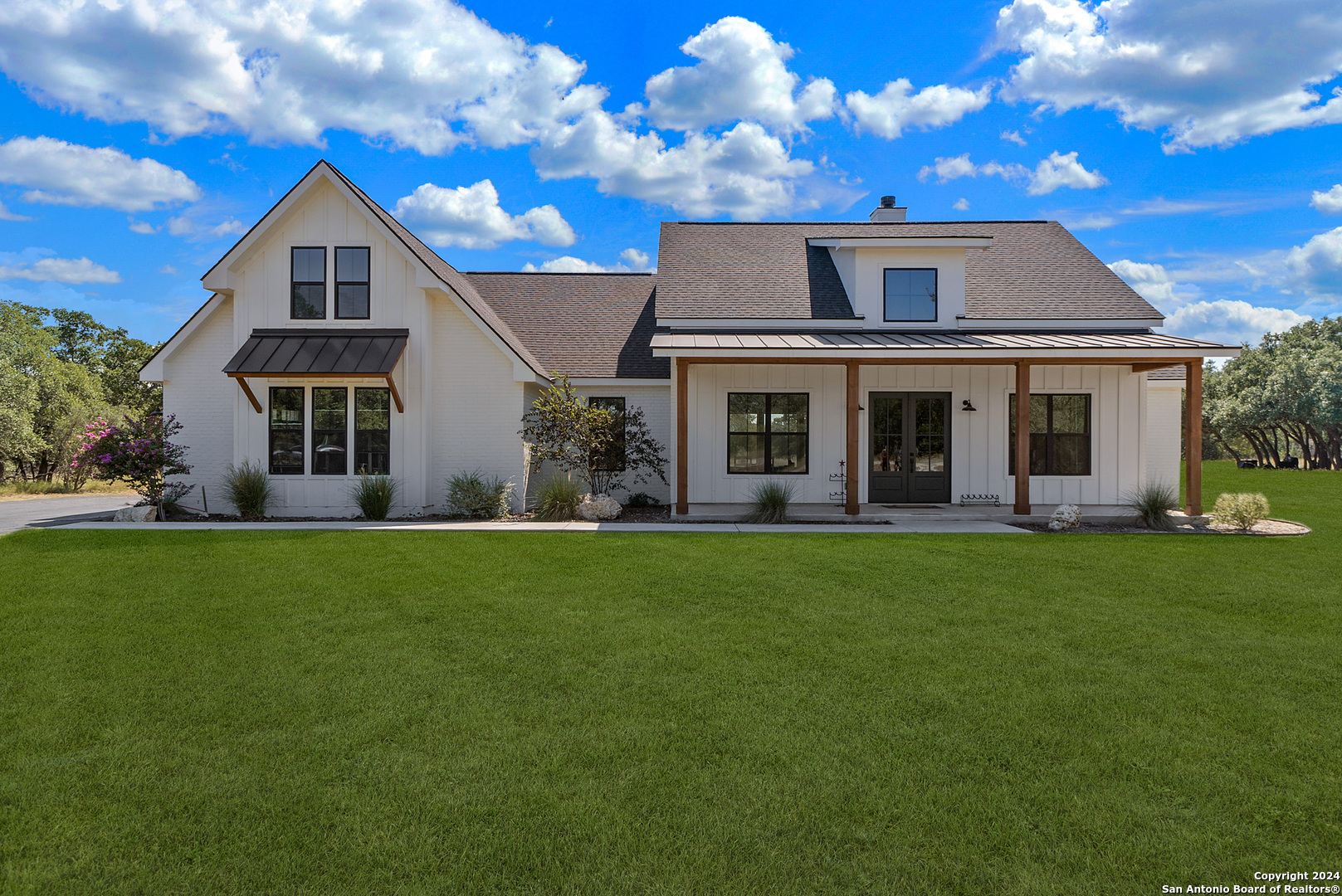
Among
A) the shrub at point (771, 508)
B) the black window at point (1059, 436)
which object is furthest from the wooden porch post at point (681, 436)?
the black window at point (1059, 436)

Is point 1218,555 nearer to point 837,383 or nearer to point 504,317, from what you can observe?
point 837,383

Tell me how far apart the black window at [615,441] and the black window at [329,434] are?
5430 mm

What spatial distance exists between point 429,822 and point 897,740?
2572 millimetres

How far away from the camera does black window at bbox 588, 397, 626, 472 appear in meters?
16.2

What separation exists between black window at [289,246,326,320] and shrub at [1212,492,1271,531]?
59.6ft

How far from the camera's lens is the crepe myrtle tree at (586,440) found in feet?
50.3

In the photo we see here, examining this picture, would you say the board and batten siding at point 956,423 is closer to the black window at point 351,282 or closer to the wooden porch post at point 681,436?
the wooden porch post at point 681,436

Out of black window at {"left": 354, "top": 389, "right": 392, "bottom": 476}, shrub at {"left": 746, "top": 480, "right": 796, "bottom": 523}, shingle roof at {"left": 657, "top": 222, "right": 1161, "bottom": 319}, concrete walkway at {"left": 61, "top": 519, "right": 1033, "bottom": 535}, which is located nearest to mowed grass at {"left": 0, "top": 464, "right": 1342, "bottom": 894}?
concrete walkway at {"left": 61, "top": 519, "right": 1033, "bottom": 535}

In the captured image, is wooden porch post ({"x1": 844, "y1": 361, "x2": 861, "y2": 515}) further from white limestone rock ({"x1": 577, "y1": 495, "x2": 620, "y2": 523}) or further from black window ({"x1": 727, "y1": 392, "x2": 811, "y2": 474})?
white limestone rock ({"x1": 577, "y1": 495, "x2": 620, "y2": 523})

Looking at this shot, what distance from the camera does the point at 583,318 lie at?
20.7m

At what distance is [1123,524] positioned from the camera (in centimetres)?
1385

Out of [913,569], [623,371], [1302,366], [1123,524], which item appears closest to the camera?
[913,569]

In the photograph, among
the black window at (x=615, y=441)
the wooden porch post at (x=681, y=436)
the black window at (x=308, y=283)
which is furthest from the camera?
the black window at (x=615, y=441)

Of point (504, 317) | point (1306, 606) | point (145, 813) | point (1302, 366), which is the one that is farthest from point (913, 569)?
Result: point (1302, 366)
